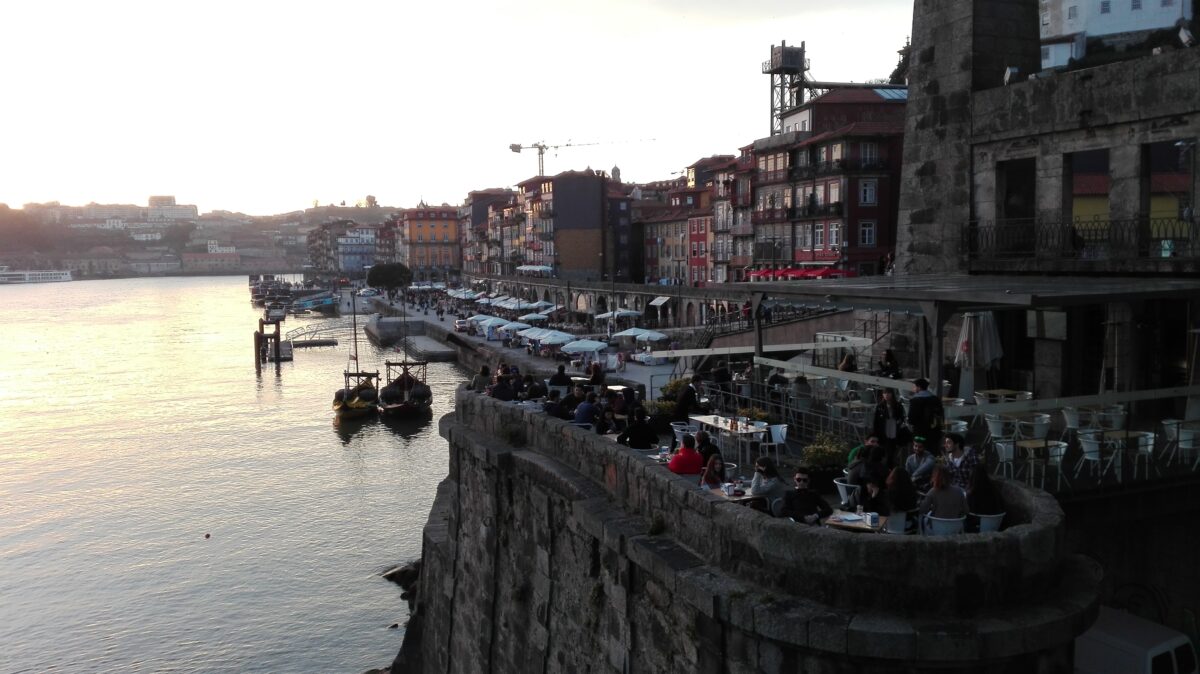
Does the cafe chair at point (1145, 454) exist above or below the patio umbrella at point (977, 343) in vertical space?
A: below

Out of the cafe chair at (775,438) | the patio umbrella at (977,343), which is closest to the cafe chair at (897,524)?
the cafe chair at (775,438)

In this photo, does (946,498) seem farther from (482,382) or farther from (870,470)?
(482,382)

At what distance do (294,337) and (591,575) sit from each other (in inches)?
3135

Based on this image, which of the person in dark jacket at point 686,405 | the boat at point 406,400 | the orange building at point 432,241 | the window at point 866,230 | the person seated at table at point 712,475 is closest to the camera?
the person seated at table at point 712,475

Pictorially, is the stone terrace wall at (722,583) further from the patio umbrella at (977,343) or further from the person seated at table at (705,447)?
the patio umbrella at (977,343)

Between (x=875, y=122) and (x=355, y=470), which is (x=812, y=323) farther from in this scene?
(x=875, y=122)

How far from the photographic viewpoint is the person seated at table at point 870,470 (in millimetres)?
8326

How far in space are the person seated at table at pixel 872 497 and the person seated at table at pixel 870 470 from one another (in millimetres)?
11

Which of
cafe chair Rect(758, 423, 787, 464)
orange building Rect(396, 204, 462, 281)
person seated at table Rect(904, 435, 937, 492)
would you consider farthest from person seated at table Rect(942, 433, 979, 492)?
orange building Rect(396, 204, 462, 281)

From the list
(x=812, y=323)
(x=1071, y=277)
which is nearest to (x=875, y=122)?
(x=812, y=323)

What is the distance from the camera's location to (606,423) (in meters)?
12.1

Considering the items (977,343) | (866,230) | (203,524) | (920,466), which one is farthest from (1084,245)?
(866,230)

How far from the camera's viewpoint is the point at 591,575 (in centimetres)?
980

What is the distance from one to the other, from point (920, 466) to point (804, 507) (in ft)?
4.63
